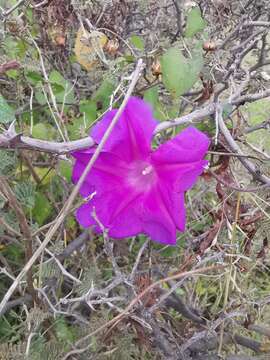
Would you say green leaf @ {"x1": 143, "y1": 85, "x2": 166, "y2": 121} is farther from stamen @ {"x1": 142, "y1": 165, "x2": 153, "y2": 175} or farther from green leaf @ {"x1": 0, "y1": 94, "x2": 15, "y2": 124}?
green leaf @ {"x1": 0, "y1": 94, "x2": 15, "y2": 124}

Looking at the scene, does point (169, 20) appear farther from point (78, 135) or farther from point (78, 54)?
point (78, 135)

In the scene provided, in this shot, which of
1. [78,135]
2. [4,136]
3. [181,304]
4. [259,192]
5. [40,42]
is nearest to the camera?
[4,136]

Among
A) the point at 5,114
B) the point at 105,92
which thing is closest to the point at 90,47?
the point at 105,92

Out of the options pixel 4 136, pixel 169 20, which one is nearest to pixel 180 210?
pixel 4 136

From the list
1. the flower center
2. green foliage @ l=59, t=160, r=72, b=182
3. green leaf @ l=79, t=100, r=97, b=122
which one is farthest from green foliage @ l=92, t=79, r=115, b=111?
the flower center

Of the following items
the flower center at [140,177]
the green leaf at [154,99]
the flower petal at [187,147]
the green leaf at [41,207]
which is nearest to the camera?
the flower petal at [187,147]

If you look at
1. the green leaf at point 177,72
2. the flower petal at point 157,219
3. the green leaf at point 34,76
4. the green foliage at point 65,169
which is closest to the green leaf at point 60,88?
the green leaf at point 34,76

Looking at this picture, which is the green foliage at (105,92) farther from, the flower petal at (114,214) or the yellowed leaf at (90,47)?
the flower petal at (114,214)
